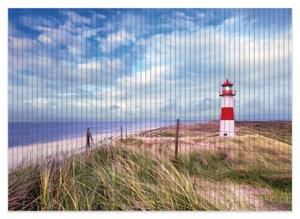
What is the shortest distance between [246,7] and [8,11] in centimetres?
258

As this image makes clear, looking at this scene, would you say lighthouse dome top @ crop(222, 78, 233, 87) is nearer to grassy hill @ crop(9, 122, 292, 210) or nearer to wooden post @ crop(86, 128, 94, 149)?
grassy hill @ crop(9, 122, 292, 210)

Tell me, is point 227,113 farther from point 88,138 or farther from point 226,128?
point 88,138

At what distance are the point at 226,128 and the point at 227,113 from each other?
0.57ft

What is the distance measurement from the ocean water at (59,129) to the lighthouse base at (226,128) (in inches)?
21.8

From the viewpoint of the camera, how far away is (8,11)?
3.90 m

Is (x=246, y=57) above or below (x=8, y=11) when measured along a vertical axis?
below

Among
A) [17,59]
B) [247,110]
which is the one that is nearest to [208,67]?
[247,110]

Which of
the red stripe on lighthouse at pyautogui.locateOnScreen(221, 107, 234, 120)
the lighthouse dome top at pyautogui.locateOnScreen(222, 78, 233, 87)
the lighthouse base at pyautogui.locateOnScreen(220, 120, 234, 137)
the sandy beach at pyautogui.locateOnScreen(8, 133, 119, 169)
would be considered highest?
the lighthouse dome top at pyautogui.locateOnScreen(222, 78, 233, 87)

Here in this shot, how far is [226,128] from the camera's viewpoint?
4.02 m

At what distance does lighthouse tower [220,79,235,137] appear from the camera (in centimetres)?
391

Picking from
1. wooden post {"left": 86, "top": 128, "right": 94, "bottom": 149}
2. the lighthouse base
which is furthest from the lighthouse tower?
wooden post {"left": 86, "top": 128, "right": 94, "bottom": 149}

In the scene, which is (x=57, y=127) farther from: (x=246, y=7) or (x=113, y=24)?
(x=246, y=7)

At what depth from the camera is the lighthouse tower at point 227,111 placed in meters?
3.91

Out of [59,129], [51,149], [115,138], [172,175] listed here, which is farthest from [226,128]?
[51,149]
